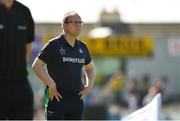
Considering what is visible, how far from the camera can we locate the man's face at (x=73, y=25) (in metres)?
8.48

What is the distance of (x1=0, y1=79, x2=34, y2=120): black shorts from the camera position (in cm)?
828

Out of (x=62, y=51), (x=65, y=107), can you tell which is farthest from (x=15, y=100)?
(x=62, y=51)

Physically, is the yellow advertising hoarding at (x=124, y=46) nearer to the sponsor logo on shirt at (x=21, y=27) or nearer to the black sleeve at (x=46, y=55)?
the black sleeve at (x=46, y=55)

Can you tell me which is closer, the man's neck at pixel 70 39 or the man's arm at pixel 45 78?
the man's arm at pixel 45 78

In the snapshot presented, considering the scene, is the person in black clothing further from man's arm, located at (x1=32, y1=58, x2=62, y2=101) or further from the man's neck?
the man's neck

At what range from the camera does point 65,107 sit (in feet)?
27.9

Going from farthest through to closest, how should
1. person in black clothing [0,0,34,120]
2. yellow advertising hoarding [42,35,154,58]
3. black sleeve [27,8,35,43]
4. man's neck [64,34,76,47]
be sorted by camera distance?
yellow advertising hoarding [42,35,154,58], man's neck [64,34,76,47], black sleeve [27,8,35,43], person in black clothing [0,0,34,120]

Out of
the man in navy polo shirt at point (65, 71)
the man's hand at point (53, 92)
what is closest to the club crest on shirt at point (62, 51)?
the man in navy polo shirt at point (65, 71)

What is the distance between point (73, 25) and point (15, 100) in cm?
93

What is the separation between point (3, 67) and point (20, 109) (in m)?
0.44

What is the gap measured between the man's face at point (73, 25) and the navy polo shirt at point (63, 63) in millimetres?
137

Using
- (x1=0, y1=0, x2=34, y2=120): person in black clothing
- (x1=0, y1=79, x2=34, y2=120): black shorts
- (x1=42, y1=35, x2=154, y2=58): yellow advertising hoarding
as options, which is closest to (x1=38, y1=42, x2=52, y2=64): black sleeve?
(x1=0, y1=0, x2=34, y2=120): person in black clothing

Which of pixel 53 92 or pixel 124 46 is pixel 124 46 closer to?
pixel 124 46

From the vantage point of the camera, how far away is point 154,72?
3962cm
